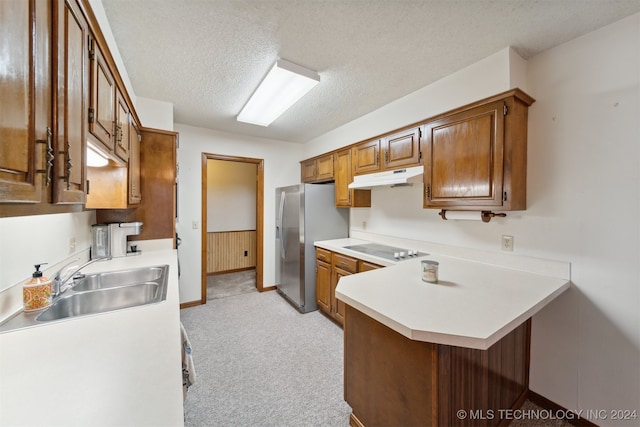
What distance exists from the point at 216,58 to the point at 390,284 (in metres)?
2.03

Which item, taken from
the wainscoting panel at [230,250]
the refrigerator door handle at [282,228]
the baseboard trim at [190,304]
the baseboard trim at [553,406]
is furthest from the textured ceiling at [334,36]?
the wainscoting panel at [230,250]

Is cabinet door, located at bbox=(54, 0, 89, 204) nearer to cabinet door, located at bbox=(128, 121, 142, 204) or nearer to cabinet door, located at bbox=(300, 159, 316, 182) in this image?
cabinet door, located at bbox=(128, 121, 142, 204)

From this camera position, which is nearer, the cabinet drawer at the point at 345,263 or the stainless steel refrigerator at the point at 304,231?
the cabinet drawer at the point at 345,263

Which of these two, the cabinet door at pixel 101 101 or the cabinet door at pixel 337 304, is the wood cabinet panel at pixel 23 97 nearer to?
the cabinet door at pixel 101 101

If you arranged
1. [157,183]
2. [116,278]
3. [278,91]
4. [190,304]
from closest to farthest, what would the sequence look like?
[116,278], [278,91], [157,183], [190,304]

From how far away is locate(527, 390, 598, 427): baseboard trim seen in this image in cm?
152

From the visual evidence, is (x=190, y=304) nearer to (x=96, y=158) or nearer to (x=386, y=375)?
(x=96, y=158)

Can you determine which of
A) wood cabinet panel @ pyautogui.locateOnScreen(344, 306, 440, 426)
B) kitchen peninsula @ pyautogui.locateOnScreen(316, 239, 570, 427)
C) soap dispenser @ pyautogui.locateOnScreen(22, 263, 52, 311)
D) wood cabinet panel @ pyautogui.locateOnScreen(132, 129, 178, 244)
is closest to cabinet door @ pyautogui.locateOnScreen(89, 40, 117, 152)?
soap dispenser @ pyautogui.locateOnScreen(22, 263, 52, 311)

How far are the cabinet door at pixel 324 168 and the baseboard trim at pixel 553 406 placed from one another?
2.75 meters

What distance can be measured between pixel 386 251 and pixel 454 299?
1259 mm

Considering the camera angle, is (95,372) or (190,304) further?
(190,304)

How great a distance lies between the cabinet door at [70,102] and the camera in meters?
0.75

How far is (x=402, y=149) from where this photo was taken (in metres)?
2.35

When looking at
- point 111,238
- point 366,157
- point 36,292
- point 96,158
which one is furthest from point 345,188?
point 36,292
